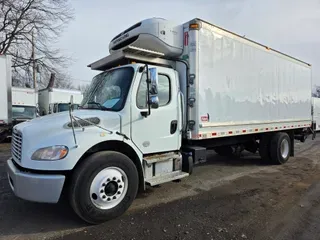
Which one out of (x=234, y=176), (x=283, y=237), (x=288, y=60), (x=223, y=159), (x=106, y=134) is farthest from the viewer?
(x=223, y=159)

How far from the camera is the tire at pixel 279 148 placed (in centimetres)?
806

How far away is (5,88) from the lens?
408 inches

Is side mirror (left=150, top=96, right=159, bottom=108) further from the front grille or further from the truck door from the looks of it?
the front grille

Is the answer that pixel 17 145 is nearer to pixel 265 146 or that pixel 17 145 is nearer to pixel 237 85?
pixel 237 85

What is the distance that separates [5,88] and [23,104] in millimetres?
6466

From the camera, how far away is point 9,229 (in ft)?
12.2

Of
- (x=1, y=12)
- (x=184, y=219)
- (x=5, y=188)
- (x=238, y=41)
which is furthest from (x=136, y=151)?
(x=1, y=12)

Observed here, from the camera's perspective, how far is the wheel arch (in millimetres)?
4014

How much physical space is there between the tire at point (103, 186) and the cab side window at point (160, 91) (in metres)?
1.03

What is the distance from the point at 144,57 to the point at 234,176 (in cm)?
402

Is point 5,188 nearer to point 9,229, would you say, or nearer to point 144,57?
point 9,229

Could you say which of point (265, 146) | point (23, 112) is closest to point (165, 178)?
point (265, 146)

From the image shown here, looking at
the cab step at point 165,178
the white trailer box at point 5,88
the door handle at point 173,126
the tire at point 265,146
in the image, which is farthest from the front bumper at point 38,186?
the white trailer box at point 5,88

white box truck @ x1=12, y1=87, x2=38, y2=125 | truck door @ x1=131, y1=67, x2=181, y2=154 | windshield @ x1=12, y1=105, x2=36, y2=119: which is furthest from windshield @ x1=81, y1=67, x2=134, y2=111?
windshield @ x1=12, y1=105, x2=36, y2=119
